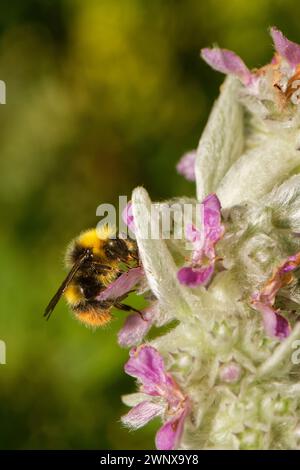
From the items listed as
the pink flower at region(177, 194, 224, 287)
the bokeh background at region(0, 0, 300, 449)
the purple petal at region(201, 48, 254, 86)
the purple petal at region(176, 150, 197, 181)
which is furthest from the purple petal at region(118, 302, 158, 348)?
the bokeh background at region(0, 0, 300, 449)

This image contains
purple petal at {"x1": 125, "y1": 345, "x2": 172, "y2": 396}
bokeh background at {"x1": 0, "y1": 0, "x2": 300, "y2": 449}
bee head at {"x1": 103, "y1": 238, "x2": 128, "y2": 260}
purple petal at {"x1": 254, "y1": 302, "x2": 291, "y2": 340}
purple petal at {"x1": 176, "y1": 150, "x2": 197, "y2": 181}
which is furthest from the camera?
bokeh background at {"x1": 0, "y1": 0, "x2": 300, "y2": 449}

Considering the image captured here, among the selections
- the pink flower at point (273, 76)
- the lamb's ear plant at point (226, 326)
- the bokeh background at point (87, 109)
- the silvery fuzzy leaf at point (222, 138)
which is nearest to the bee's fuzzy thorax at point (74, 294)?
the lamb's ear plant at point (226, 326)

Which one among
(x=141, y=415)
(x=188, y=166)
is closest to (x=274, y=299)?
(x=141, y=415)

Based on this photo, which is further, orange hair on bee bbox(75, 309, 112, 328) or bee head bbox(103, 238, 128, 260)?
orange hair on bee bbox(75, 309, 112, 328)

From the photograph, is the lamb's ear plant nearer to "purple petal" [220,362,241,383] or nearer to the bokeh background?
"purple petal" [220,362,241,383]

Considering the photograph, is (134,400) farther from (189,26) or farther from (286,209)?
(189,26)

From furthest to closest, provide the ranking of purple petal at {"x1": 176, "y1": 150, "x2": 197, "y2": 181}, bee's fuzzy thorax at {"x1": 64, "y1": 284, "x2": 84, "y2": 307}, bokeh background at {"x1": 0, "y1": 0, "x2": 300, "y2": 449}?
bokeh background at {"x1": 0, "y1": 0, "x2": 300, "y2": 449}, purple petal at {"x1": 176, "y1": 150, "x2": 197, "y2": 181}, bee's fuzzy thorax at {"x1": 64, "y1": 284, "x2": 84, "y2": 307}
